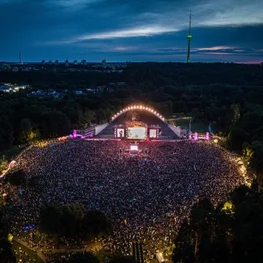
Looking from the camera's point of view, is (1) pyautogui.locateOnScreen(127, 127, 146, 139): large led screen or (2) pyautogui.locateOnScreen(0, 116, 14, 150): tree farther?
(1) pyautogui.locateOnScreen(127, 127, 146, 139): large led screen

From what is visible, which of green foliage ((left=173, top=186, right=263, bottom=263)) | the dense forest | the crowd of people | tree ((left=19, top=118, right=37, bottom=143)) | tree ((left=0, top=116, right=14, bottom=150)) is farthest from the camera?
tree ((left=19, top=118, right=37, bottom=143))

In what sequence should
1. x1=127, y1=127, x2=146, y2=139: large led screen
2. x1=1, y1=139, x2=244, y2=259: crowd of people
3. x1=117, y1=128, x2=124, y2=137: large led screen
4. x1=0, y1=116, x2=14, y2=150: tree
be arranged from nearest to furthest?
x1=1, y1=139, x2=244, y2=259: crowd of people → x1=0, y1=116, x2=14, y2=150: tree → x1=127, y1=127, x2=146, y2=139: large led screen → x1=117, y1=128, x2=124, y2=137: large led screen

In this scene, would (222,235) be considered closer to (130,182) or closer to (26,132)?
(130,182)

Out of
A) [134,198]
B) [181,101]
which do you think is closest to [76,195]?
[134,198]

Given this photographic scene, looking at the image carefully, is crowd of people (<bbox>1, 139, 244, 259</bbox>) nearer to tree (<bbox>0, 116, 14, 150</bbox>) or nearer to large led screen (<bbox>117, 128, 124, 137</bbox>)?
tree (<bbox>0, 116, 14, 150</bbox>)

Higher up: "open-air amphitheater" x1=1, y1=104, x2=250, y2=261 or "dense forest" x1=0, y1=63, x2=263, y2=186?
"dense forest" x1=0, y1=63, x2=263, y2=186

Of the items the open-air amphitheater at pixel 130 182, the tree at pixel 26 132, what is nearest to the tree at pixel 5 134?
the tree at pixel 26 132

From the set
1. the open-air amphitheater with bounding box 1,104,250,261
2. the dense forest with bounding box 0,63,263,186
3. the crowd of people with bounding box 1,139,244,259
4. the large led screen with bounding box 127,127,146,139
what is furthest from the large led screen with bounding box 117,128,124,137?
the dense forest with bounding box 0,63,263,186
